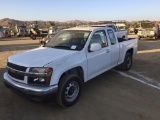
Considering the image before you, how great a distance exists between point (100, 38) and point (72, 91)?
6.46 ft

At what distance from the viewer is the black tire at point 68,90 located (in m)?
4.42

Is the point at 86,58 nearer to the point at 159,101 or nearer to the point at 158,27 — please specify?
the point at 159,101

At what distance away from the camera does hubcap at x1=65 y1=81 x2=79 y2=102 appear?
15.3 feet

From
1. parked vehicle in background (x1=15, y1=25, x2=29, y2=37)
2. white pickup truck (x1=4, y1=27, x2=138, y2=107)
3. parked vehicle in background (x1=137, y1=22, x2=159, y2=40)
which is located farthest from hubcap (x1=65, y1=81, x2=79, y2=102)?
parked vehicle in background (x1=15, y1=25, x2=29, y2=37)

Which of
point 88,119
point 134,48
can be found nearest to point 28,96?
point 88,119

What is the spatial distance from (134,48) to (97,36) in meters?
2.89

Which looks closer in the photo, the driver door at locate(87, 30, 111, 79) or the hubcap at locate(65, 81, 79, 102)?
the hubcap at locate(65, 81, 79, 102)

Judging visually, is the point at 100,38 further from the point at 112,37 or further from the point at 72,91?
the point at 72,91

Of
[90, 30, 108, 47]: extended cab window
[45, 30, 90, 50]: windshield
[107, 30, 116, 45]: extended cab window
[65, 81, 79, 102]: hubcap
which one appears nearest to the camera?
[65, 81, 79, 102]: hubcap

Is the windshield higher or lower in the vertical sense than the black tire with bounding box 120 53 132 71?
higher

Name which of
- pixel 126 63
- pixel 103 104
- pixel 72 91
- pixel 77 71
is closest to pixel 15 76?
pixel 72 91

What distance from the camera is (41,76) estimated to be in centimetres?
417

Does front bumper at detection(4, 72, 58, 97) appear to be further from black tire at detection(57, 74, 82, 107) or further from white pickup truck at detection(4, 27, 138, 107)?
black tire at detection(57, 74, 82, 107)

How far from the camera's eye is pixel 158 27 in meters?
21.7
